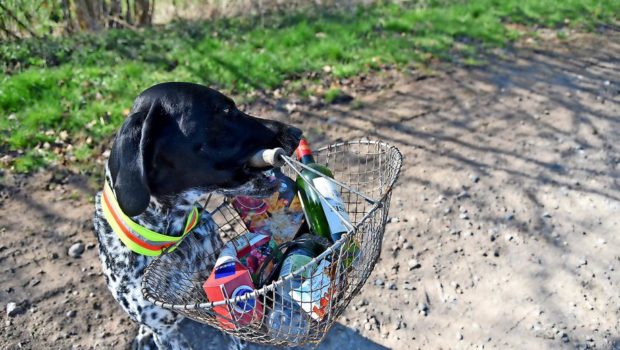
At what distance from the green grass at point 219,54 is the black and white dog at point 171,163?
83.5 inches

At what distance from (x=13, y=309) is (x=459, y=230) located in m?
2.83

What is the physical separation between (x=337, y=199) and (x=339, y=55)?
11.1 ft

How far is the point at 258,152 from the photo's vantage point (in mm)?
2402

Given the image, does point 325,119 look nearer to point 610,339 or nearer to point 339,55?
point 339,55

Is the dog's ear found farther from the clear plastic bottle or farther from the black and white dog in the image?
the clear plastic bottle

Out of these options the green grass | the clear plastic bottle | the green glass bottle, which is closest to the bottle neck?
the green glass bottle

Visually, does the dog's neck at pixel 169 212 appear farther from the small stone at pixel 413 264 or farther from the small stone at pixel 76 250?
the small stone at pixel 413 264

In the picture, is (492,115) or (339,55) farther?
(339,55)

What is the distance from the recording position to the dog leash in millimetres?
2375

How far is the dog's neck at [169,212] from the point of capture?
96.7 inches

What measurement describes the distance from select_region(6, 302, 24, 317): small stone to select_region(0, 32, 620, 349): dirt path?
3 centimetres

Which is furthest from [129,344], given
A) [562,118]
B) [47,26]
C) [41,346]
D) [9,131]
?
[47,26]

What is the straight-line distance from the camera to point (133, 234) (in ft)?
7.89

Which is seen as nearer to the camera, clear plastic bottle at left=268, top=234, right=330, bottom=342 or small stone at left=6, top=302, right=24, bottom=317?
clear plastic bottle at left=268, top=234, right=330, bottom=342
